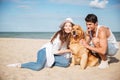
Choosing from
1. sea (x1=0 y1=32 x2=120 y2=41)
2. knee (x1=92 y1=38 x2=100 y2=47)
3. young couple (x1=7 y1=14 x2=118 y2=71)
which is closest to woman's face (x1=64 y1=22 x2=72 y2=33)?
young couple (x1=7 y1=14 x2=118 y2=71)

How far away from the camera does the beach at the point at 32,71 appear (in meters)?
3.03

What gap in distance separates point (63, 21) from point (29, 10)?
356mm

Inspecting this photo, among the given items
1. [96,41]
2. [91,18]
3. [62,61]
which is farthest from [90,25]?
[62,61]

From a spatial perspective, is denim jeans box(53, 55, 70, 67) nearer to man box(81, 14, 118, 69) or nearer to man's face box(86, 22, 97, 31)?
man box(81, 14, 118, 69)

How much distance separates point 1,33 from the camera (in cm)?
310

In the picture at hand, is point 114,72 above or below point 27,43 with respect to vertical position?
below

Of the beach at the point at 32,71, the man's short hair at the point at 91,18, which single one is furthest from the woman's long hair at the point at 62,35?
the man's short hair at the point at 91,18

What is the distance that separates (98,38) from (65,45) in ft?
1.09

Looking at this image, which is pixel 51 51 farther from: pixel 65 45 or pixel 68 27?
pixel 68 27

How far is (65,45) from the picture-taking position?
3061 millimetres

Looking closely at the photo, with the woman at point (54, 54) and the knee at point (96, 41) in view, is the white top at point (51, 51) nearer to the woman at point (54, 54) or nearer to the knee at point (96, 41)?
the woman at point (54, 54)

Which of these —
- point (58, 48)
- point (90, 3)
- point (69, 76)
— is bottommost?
point (69, 76)

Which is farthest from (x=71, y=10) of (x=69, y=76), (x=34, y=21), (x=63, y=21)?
(x=69, y=76)

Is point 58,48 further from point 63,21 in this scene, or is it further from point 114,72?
point 114,72
